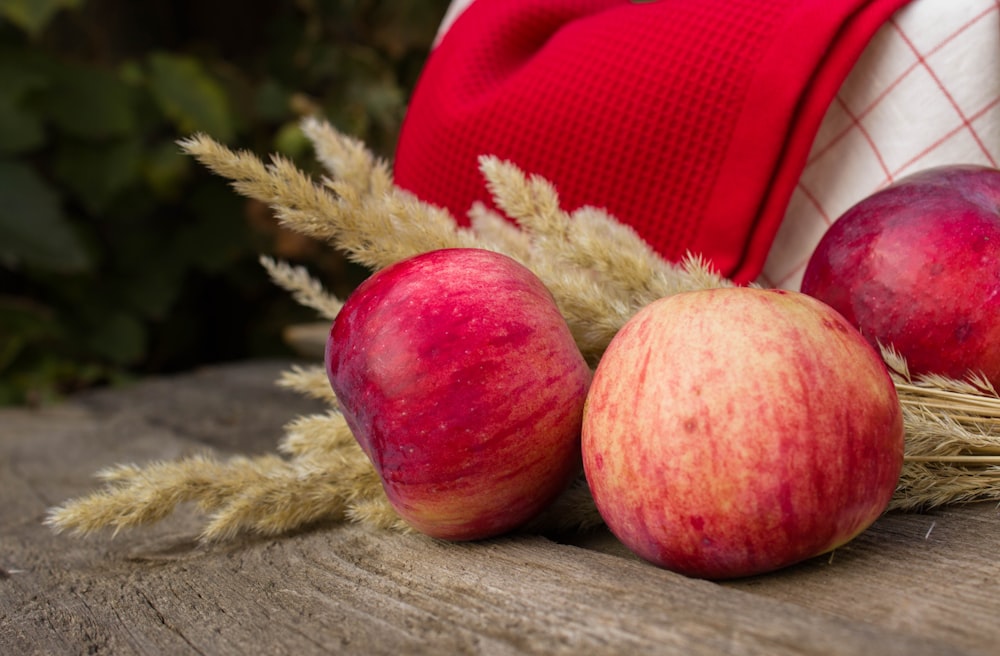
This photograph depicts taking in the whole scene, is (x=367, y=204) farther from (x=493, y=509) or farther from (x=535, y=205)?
(x=493, y=509)

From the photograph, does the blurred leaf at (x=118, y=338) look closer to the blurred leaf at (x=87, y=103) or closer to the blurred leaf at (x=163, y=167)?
the blurred leaf at (x=163, y=167)


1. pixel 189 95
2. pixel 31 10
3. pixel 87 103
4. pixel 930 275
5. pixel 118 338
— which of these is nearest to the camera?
pixel 930 275

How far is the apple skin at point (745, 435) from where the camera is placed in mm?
533

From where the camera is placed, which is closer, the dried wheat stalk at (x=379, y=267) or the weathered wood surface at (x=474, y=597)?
the weathered wood surface at (x=474, y=597)

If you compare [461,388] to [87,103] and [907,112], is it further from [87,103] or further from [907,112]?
[87,103]

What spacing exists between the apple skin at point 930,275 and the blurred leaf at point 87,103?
211 centimetres

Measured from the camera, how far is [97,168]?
233cm

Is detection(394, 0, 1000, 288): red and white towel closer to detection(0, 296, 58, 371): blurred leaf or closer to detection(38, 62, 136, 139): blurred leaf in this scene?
detection(38, 62, 136, 139): blurred leaf

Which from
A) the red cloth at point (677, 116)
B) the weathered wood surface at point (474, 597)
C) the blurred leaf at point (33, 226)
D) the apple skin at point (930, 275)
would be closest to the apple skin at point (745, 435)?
the weathered wood surface at point (474, 597)

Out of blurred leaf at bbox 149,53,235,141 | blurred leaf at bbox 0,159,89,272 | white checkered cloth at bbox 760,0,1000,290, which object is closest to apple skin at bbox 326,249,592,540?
white checkered cloth at bbox 760,0,1000,290

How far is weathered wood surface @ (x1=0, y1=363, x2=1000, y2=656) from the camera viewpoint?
18.2 inches

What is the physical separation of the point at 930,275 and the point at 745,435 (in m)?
0.27

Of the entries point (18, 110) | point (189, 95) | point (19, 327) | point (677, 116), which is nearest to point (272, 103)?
point (189, 95)

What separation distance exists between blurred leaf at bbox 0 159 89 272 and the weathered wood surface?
145cm
